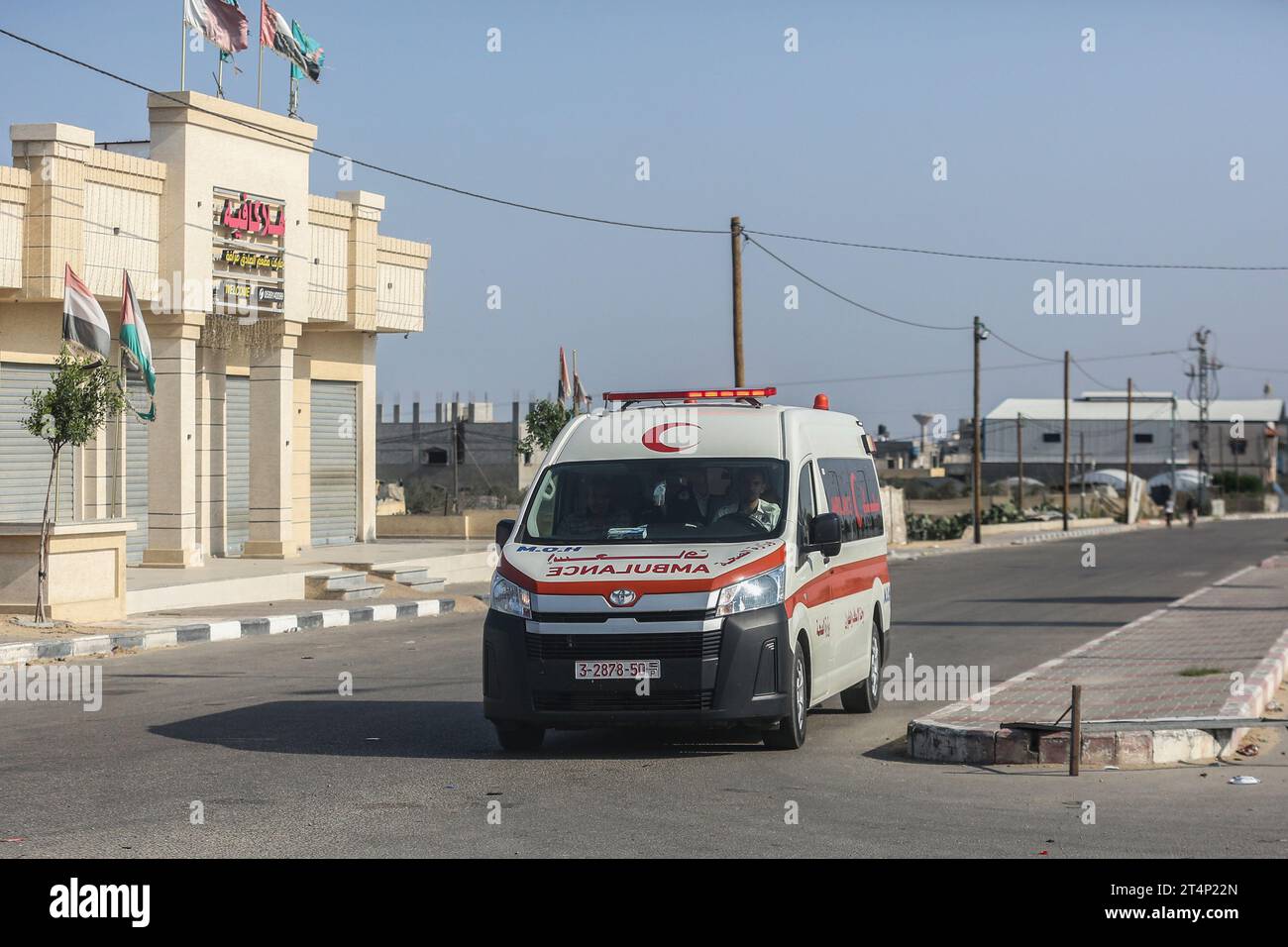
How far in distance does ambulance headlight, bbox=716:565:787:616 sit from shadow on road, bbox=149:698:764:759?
109 cm

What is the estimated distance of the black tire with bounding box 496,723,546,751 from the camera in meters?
9.97

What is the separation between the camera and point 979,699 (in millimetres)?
11758

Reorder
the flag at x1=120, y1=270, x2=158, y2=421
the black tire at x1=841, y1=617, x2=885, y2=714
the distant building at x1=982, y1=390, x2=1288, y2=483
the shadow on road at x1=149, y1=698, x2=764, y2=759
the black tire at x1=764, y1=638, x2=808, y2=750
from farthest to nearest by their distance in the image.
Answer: the distant building at x1=982, y1=390, x2=1288, y2=483
the flag at x1=120, y1=270, x2=158, y2=421
the black tire at x1=841, y1=617, x2=885, y2=714
the shadow on road at x1=149, y1=698, x2=764, y2=759
the black tire at x1=764, y1=638, x2=808, y2=750

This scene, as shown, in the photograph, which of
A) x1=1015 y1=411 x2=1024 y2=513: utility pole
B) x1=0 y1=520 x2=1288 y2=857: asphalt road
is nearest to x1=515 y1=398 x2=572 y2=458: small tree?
x1=0 y1=520 x2=1288 y2=857: asphalt road

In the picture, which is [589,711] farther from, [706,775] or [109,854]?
[109,854]

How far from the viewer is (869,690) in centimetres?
1234

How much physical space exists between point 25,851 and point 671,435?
5243 millimetres

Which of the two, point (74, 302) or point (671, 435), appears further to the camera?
point (74, 302)

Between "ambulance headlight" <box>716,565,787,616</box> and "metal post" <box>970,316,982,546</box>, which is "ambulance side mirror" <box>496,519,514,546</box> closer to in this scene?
"ambulance headlight" <box>716,565,787,616</box>

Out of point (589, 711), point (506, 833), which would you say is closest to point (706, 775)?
point (589, 711)

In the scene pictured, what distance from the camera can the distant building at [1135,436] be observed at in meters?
118

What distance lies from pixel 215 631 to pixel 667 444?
1031 cm

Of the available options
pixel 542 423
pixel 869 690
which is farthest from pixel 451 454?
pixel 869 690
